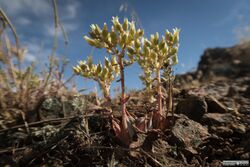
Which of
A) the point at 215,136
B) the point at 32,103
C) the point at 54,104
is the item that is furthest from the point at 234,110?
the point at 32,103

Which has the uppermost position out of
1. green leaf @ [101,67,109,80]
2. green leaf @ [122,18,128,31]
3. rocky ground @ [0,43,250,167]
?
green leaf @ [122,18,128,31]

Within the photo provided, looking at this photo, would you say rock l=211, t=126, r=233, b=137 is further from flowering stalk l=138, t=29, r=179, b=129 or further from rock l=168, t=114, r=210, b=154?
flowering stalk l=138, t=29, r=179, b=129

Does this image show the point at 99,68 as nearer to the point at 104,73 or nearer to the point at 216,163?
the point at 104,73

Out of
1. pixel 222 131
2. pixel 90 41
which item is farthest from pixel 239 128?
pixel 90 41

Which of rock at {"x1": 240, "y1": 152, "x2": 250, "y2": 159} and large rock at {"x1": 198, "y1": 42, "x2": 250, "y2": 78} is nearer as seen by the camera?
rock at {"x1": 240, "y1": 152, "x2": 250, "y2": 159}

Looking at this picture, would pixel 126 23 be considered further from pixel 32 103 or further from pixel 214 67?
pixel 214 67

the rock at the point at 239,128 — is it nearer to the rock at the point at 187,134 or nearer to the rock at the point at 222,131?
the rock at the point at 222,131

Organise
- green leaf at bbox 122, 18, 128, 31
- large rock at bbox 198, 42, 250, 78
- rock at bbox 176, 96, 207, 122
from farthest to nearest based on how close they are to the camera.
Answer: large rock at bbox 198, 42, 250, 78 → rock at bbox 176, 96, 207, 122 → green leaf at bbox 122, 18, 128, 31

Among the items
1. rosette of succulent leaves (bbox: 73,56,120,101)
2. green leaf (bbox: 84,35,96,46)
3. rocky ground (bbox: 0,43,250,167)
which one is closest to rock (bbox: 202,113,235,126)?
rocky ground (bbox: 0,43,250,167)
